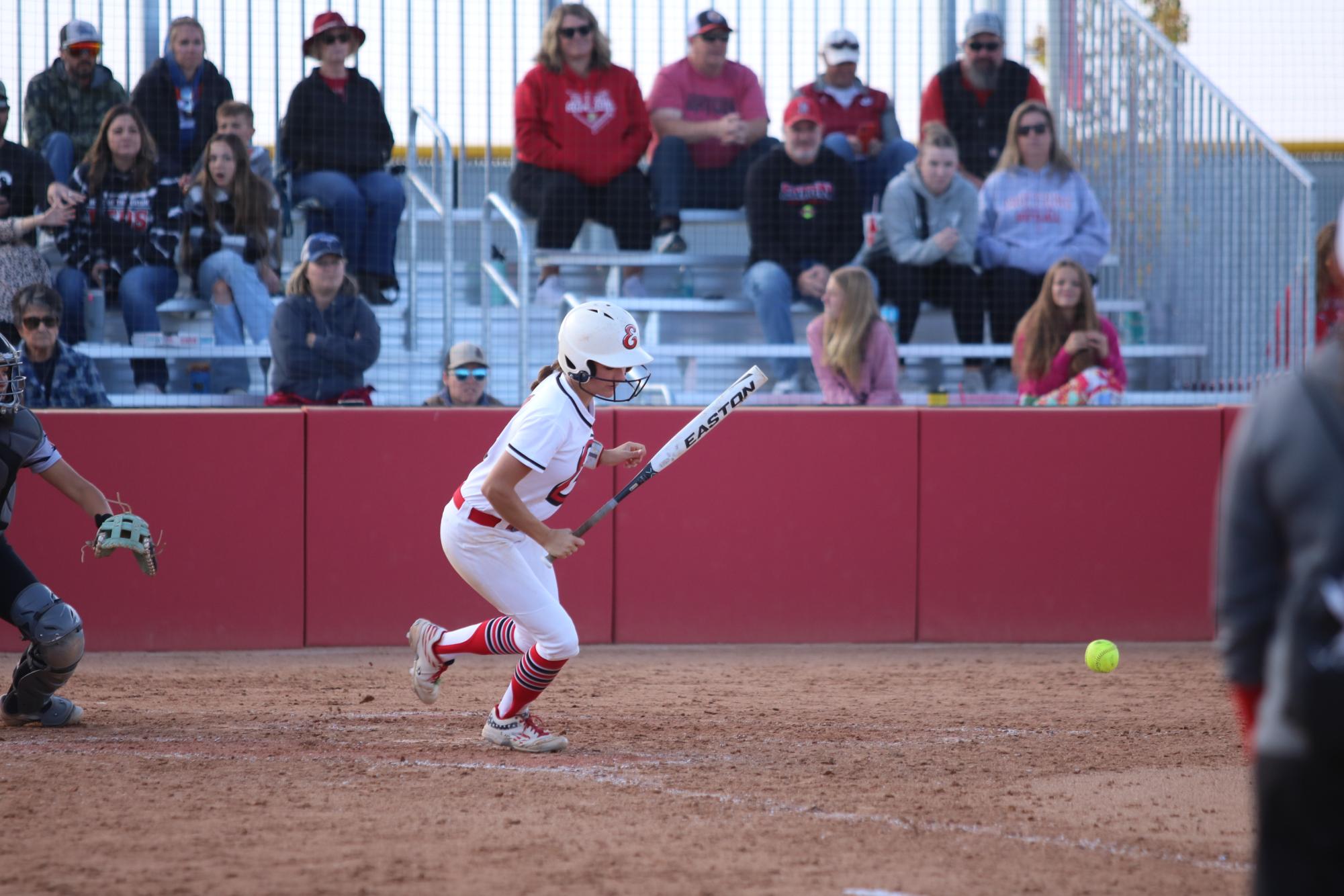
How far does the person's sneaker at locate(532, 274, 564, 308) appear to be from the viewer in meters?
11.3

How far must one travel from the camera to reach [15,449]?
6.68 m

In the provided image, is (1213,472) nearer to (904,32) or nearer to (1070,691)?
(1070,691)

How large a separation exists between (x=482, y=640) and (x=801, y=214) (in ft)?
18.6

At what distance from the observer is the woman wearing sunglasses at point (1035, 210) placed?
1148 centimetres

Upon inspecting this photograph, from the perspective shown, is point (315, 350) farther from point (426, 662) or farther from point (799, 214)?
point (799, 214)

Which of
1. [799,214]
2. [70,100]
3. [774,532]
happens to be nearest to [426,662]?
[774,532]

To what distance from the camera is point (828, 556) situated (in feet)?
31.7

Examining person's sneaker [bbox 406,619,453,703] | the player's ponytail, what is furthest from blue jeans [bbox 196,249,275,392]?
person's sneaker [bbox 406,619,453,703]

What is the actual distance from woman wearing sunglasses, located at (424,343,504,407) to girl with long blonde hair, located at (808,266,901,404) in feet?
7.46

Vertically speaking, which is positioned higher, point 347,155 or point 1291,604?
point 347,155

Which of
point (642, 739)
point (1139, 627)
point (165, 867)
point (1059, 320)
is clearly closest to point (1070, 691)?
point (1139, 627)

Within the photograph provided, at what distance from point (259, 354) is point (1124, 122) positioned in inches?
283

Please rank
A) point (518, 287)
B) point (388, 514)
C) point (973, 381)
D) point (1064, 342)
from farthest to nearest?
point (973, 381) → point (518, 287) → point (1064, 342) → point (388, 514)

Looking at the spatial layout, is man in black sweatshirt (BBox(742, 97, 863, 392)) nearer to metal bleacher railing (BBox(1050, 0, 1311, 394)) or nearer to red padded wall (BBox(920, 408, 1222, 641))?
red padded wall (BBox(920, 408, 1222, 641))
